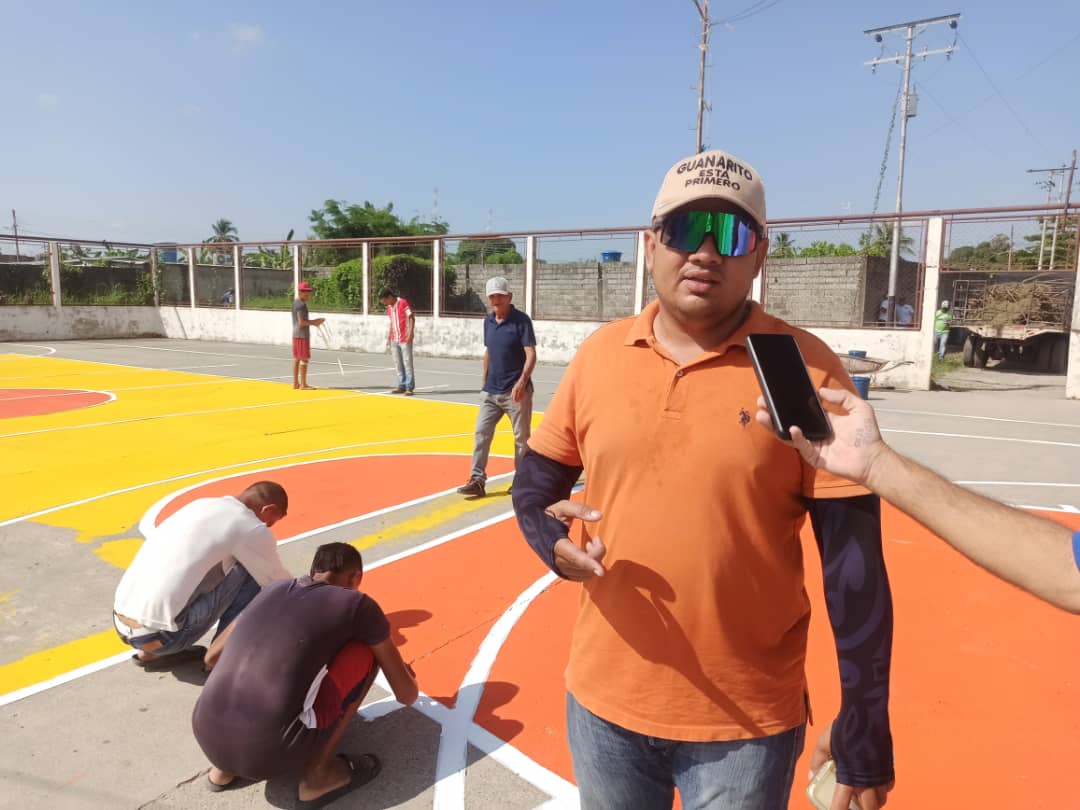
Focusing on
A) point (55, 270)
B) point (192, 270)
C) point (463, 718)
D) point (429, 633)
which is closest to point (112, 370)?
point (55, 270)

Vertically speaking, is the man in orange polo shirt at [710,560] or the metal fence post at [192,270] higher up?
the metal fence post at [192,270]

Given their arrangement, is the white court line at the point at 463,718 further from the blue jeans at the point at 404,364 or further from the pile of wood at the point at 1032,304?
the pile of wood at the point at 1032,304

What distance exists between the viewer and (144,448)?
886 cm

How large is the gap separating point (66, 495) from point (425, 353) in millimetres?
16086

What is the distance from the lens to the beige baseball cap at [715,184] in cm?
158

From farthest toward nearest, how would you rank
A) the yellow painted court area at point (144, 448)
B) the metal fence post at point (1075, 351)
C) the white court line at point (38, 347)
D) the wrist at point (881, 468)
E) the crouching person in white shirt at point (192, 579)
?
the white court line at point (38, 347), the metal fence post at point (1075, 351), the yellow painted court area at point (144, 448), the crouching person in white shirt at point (192, 579), the wrist at point (881, 468)

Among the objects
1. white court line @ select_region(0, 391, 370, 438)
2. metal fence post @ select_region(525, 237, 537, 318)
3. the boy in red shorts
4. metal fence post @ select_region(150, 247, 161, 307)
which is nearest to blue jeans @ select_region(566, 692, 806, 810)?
white court line @ select_region(0, 391, 370, 438)

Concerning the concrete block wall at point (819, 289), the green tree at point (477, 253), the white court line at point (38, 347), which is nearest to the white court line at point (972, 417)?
the concrete block wall at point (819, 289)

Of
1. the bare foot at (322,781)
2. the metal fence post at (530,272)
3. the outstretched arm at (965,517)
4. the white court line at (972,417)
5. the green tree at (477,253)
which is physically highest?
the green tree at (477,253)

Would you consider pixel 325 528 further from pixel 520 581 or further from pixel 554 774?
pixel 554 774

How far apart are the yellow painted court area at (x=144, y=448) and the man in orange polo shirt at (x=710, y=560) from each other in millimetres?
3430

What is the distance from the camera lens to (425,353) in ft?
74.3

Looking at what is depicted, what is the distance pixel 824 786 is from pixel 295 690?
6.32ft

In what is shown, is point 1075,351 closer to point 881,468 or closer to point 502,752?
point 502,752
